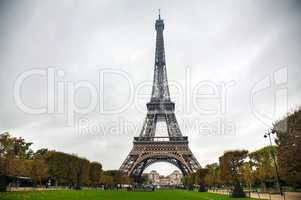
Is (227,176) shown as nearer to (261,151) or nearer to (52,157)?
(261,151)

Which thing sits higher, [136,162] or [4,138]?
Answer: [4,138]

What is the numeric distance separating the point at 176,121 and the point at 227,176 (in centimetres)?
3611

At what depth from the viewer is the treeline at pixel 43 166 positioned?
122 ft

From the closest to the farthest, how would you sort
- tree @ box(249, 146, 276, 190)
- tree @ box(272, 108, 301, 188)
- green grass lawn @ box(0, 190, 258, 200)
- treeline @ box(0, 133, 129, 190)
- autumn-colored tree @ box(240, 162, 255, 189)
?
tree @ box(272, 108, 301, 188)
green grass lawn @ box(0, 190, 258, 200)
treeline @ box(0, 133, 129, 190)
autumn-colored tree @ box(240, 162, 255, 189)
tree @ box(249, 146, 276, 190)

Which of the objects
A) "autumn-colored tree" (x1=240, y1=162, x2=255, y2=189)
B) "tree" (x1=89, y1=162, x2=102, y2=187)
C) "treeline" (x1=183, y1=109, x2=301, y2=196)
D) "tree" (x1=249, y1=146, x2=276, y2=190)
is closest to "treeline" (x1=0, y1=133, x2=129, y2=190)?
"tree" (x1=89, y1=162, x2=102, y2=187)

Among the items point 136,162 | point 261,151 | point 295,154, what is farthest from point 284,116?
point 136,162

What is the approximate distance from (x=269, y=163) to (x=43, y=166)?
95.2ft

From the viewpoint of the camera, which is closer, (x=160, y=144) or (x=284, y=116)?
(x=284, y=116)

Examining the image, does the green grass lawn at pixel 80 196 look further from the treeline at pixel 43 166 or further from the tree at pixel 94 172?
the tree at pixel 94 172

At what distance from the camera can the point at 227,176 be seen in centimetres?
4062

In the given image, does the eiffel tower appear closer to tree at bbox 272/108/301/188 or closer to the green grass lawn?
the green grass lawn

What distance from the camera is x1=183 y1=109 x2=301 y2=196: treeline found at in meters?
24.4

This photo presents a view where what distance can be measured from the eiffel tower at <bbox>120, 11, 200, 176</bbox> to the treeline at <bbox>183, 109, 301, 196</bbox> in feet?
24.6

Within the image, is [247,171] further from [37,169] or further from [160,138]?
[160,138]
